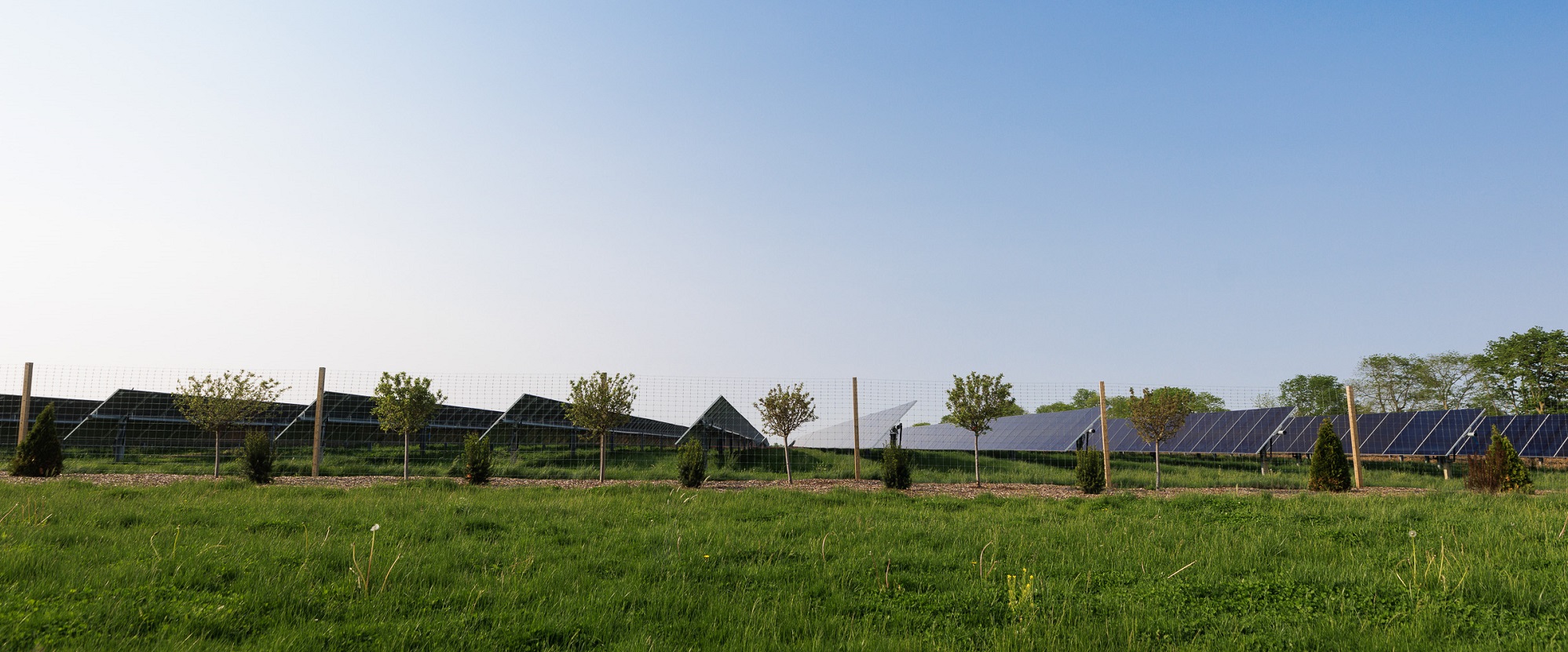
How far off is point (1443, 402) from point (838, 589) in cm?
7309

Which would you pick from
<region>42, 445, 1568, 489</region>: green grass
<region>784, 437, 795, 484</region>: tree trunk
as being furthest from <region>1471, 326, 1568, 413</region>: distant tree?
<region>784, 437, 795, 484</region>: tree trunk

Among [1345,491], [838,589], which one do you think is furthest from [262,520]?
[1345,491]

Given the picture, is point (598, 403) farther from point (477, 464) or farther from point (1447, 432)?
point (1447, 432)

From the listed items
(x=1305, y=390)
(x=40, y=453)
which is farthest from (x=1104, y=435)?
(x=1305, y=390)

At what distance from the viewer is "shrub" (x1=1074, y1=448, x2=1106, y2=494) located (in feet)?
47.4

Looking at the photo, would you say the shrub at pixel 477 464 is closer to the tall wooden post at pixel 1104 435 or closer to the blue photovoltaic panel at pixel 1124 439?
the tall wooden post at pixel 1104 435

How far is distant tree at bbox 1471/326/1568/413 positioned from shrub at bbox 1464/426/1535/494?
167 ft

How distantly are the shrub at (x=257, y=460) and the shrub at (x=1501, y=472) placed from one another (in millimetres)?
23447

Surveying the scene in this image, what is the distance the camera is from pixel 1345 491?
50.1 feet

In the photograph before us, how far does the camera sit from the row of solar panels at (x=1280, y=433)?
69.6 feet

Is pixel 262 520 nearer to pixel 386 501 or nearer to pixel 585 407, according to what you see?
pixel 386 501

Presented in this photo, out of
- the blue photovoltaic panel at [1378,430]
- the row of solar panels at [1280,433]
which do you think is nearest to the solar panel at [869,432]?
the row of solar panels at [1280,433]

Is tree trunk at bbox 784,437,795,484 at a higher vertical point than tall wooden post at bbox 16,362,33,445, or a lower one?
lower

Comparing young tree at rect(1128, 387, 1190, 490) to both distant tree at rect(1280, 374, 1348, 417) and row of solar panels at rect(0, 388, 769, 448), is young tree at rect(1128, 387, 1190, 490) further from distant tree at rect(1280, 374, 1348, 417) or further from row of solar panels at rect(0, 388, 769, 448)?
distant tree at rect(1280, 374, 1348, 417)
